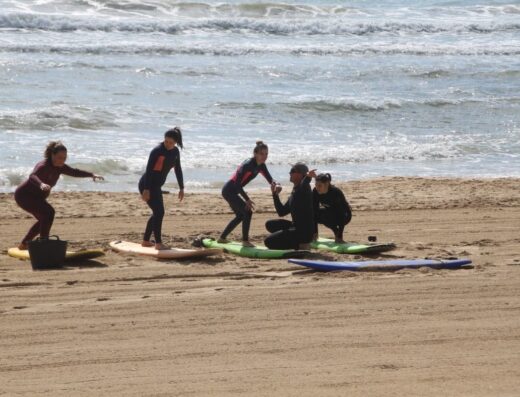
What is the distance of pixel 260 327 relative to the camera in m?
8.15

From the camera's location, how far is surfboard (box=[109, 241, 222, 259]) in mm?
11352

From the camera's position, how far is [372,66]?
108ft

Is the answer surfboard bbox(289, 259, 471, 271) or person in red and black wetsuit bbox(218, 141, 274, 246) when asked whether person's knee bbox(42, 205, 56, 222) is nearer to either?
person in red and black wetsuit bbox(218, 141, 274, 246)

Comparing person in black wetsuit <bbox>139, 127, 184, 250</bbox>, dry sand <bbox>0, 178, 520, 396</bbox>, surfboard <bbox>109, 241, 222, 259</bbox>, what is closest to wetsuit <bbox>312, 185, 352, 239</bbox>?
dry sand <bbox>0, 178, 520, 396</bbox>

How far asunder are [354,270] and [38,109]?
42.5 ft

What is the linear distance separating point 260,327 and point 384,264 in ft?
8.92

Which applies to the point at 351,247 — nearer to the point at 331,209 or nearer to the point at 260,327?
the point at 331,209

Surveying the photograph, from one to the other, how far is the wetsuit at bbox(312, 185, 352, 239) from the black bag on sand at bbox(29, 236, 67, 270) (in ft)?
9.71

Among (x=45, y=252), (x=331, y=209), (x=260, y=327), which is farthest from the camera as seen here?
(x=331, y=209)

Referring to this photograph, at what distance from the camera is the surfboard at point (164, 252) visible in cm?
1135

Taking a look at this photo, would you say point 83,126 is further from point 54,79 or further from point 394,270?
point 394,270

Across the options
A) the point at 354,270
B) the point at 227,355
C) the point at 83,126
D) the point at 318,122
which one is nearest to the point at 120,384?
the point at 227,355

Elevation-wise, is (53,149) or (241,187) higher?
(53,149)

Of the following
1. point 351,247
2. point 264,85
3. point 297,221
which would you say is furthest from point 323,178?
point 264,85
